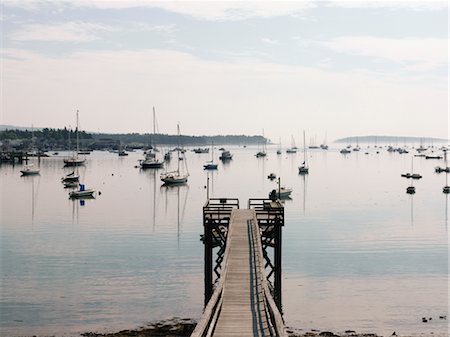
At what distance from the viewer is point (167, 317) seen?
38.6 m

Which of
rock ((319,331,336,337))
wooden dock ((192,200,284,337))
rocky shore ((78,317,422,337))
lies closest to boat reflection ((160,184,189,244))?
rocky shore ((78,317,422,337))

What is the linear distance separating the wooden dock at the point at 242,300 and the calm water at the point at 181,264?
798cm

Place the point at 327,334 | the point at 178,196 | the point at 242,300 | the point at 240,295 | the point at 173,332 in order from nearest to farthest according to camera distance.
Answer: the point at 242,300, the point at 240,295, the point at 327,334, the point at 173,332, the point at 178,196

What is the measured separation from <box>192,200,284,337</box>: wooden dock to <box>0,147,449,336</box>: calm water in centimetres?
798

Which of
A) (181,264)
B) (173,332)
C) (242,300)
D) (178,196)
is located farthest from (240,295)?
(178,196)

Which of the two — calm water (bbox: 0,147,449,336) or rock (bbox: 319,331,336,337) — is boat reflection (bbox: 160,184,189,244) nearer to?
calm water (bbox: 0,147,449,336)

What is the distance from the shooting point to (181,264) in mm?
53031

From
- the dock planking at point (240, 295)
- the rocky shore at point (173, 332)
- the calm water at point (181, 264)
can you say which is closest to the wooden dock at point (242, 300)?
the dock planking at point (240, 295)

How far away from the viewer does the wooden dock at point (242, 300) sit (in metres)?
20.8

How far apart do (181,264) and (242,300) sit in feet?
93.9

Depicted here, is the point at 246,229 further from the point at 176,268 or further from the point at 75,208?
the point at 75,208

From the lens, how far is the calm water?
3912 centimetres

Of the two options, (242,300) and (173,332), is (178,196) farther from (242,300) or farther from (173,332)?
(242,300)

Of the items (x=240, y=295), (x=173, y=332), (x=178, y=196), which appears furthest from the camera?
(x=178, y=196)
